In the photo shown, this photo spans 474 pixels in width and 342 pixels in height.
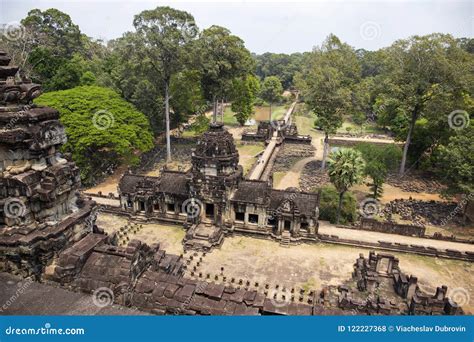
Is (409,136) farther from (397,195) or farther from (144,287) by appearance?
(144,287)

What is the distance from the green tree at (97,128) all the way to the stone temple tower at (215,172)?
1358 cm

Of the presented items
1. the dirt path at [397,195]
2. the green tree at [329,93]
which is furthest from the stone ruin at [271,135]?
the dirt path at [397,195]

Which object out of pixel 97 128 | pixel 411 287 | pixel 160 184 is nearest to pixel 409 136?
pixel 411 287

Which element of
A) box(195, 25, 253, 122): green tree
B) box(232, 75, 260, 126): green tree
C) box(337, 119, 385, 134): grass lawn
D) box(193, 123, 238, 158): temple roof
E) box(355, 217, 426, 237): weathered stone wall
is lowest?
box(355, 217, 426, 237): weathered stone wall

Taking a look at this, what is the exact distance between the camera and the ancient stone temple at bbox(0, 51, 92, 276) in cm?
1132

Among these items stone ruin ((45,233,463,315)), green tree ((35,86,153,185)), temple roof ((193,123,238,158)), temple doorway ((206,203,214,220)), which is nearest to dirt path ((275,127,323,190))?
temple doorway ((206,203,214,220))

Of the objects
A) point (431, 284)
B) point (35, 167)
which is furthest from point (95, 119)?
point (431, 284)

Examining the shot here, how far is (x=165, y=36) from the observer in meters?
36.7

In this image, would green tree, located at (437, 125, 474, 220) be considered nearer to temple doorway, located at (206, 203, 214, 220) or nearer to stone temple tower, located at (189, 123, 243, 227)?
stone temple tower, located at (189, 123, 243, 227)

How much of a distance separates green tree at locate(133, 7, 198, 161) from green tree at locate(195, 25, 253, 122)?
5.34 meters

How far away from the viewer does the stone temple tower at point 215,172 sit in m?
25.9

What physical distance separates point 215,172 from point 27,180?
15.6 m

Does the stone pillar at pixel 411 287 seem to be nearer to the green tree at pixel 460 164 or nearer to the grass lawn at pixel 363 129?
the green tree at pixel 460 164

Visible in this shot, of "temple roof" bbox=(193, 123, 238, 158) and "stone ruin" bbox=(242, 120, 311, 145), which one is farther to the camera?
"stone ruin" bbox=(242, 120, 311, 145)
